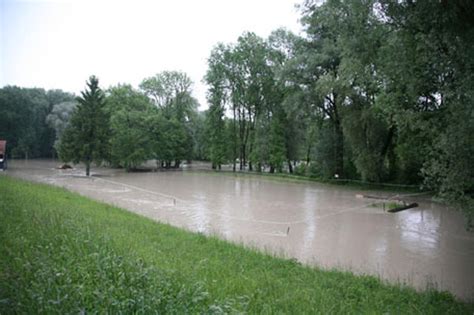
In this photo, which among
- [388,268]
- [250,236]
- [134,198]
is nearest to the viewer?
[388,268]

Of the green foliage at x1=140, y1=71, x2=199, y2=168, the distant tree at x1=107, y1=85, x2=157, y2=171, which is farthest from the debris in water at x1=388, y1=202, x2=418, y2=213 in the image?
the green foliage at x1=140, y1=71, x2=199, y2=168

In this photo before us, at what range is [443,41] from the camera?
6.49m

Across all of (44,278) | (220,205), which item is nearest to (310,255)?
(44,278)

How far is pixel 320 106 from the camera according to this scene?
84.7 ft

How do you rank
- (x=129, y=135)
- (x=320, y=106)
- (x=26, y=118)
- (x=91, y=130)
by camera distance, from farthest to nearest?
(x=129, y=135) < (x=91, y=130) < (x=320, y=106) < (x=26, y=118)

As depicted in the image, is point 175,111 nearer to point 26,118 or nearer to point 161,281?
point 26,118

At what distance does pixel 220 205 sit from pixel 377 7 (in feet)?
33.9

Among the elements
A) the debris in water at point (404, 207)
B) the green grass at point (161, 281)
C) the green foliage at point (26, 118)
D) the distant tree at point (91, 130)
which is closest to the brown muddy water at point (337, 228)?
the debris in water at point (404, 207)

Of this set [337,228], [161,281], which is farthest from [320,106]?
[161,281]

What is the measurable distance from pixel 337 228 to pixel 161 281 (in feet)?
29.1

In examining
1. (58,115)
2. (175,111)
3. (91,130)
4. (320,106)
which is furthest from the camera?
(175,111)

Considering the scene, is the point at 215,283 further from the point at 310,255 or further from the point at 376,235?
the point at 376,235

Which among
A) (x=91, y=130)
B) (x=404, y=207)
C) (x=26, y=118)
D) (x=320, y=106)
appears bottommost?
(x=404, y=207)

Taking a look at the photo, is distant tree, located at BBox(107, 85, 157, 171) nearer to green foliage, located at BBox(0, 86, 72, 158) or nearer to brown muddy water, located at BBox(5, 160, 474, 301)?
brown muddy water, located at BBox(5, 160, 474, 301)
